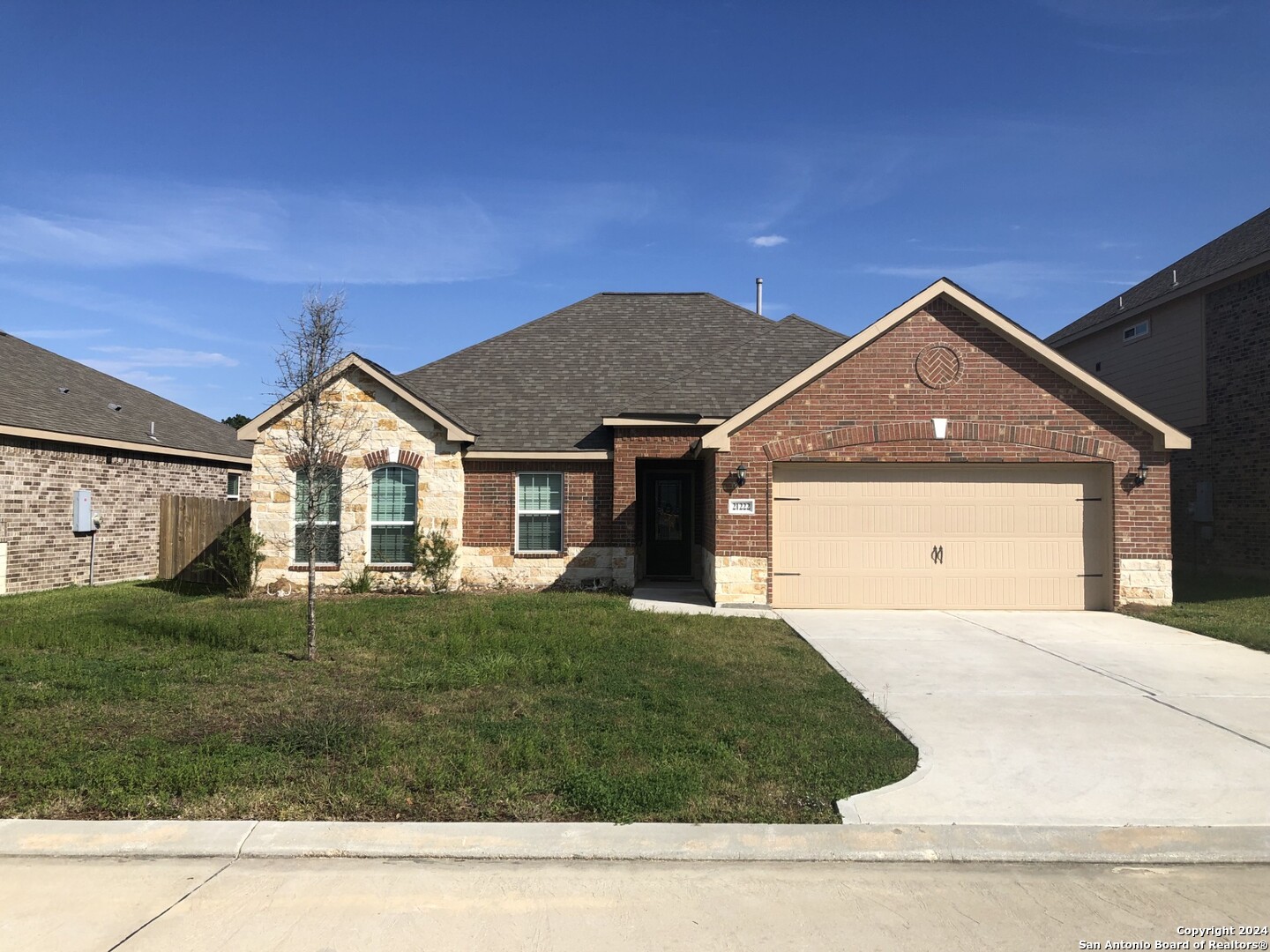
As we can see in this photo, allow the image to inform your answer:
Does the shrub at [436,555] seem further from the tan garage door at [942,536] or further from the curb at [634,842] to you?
the curb at [634,842]

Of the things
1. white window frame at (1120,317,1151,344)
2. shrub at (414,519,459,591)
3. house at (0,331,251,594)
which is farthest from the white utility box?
white window frame at (1120,317,1151,344)

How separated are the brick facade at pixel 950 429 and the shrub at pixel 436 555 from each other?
506 cm

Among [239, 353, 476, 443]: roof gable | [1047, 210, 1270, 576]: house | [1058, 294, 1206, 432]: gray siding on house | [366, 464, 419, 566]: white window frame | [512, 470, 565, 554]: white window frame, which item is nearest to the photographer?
[239, 353, 476, 443]: roof gable

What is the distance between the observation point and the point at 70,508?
16.5m

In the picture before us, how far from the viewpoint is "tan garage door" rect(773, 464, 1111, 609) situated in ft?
43.2

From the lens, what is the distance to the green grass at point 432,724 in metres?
4.98

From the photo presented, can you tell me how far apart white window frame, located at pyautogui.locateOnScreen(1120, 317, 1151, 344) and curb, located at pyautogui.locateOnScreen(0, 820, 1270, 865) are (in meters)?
18.4

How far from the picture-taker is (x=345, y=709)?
22.6ft

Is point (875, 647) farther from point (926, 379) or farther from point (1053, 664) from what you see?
point (926, 379)

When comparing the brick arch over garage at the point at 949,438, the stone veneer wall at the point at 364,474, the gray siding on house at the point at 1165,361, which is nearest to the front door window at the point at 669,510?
the brick arch over garage at the point at 949,438

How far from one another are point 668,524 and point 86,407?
13.5 m

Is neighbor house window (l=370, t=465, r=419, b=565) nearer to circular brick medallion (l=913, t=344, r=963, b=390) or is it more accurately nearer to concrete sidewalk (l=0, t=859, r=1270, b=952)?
circular brick medallion (l=913, t=344, r=963, b=390)

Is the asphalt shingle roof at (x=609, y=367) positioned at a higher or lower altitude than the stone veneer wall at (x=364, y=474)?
higher

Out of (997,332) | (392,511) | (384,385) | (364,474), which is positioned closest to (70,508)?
(364,474)
